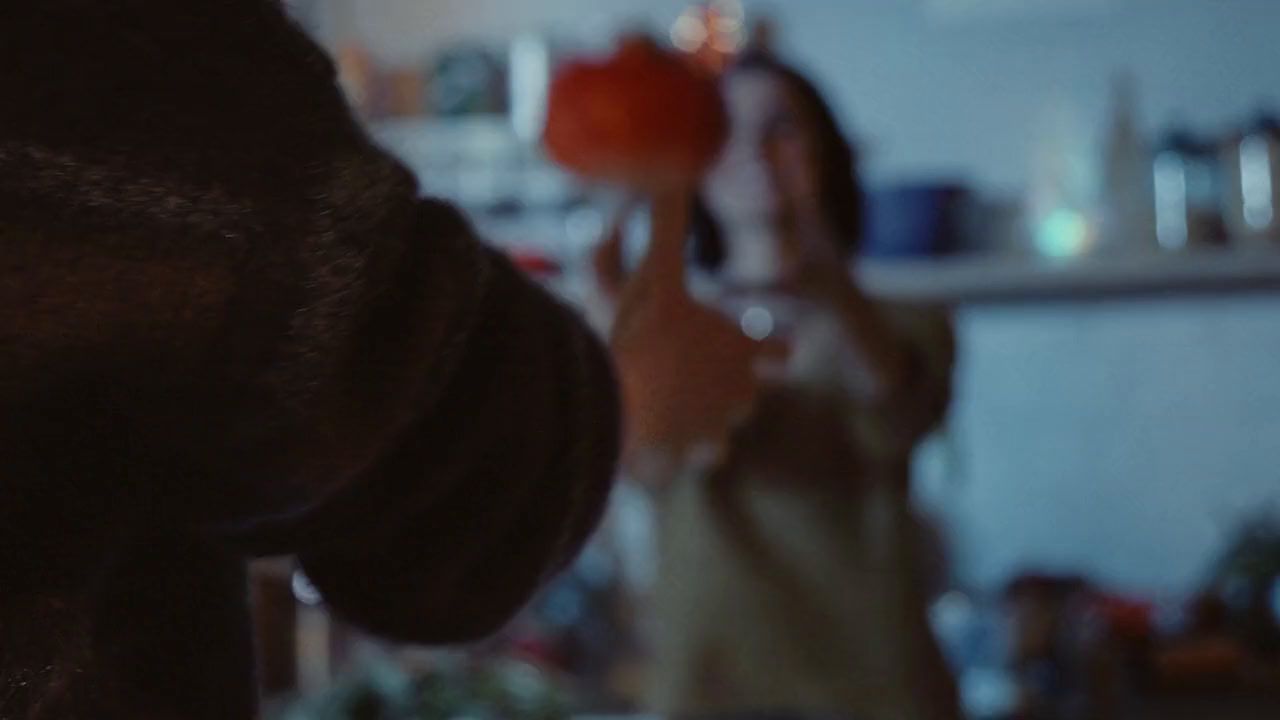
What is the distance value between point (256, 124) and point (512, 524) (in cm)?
16

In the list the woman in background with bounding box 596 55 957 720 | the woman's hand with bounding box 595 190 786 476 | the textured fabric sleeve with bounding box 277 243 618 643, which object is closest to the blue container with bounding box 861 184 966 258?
the woman in background with bounding box 596 55 957 720

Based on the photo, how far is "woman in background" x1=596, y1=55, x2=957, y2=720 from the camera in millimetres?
1299

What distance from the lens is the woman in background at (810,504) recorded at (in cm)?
130

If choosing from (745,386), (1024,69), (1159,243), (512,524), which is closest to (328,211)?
Result: (512,524)

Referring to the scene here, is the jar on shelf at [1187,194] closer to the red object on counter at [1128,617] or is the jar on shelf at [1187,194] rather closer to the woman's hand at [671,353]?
the red object on counter at [1128,617]

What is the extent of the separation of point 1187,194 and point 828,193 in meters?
0.77

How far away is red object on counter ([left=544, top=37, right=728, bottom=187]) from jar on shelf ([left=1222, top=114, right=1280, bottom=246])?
1272mm

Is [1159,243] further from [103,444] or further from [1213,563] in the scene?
[103,444]

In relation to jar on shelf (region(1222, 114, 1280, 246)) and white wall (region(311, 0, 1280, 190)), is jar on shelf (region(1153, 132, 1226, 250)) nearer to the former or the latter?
jar on shelf (region(1222, 114, 1280, 246))

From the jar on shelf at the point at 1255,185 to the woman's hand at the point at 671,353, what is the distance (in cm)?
124

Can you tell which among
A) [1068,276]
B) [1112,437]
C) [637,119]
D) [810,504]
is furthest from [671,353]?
[1112,437]

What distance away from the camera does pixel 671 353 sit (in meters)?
0.81

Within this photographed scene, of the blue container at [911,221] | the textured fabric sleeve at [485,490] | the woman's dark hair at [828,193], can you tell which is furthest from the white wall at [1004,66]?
the textured fabric sleeve at [485,490]

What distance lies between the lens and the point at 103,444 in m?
0.38
